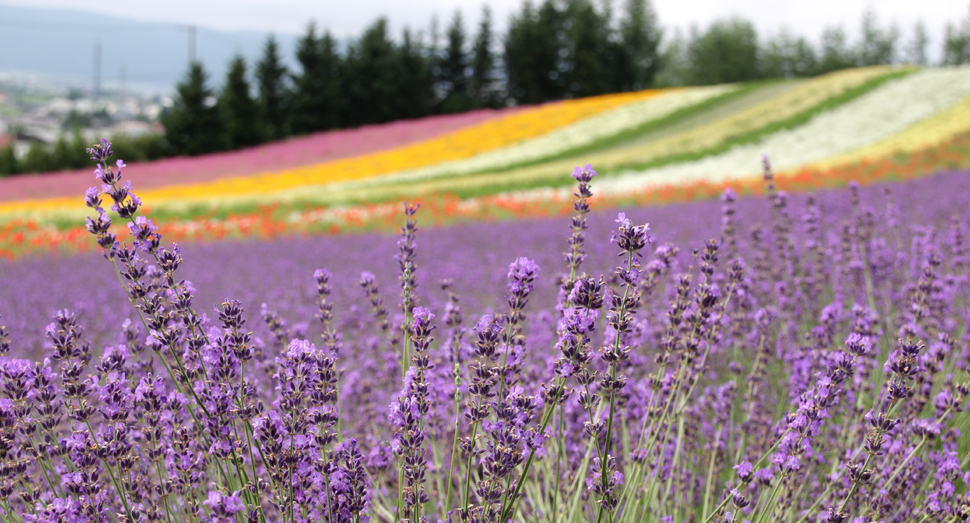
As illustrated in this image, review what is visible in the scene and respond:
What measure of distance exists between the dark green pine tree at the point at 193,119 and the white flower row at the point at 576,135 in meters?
13.6

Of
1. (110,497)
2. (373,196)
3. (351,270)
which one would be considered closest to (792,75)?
(373,196)

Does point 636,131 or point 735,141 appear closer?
point 735,141

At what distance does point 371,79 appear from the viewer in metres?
36.4

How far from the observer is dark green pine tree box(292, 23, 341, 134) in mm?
34344

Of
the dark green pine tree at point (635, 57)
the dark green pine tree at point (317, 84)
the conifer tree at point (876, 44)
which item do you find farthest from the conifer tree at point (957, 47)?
the dark green pine tree at point (317, 84)

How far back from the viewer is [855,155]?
16.1 meters

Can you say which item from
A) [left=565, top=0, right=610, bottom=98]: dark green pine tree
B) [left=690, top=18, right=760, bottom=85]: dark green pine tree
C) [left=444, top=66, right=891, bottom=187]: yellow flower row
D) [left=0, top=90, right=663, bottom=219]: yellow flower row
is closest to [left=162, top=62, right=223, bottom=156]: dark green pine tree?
[left=0, top=90, right=663, bottom=219]: yellow flower row

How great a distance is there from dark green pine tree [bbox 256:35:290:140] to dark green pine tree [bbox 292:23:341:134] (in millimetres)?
616

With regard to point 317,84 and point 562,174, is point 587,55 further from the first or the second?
point 562,174

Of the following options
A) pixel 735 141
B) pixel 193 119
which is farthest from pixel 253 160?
pixel 735 141

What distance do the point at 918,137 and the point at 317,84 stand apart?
91.7 feet

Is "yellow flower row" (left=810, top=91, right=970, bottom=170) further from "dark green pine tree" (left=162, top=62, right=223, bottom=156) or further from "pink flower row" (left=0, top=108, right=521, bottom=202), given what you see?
"dark green pine tree" (left=162, top=62, right=223, bottom=156)

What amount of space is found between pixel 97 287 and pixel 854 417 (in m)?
7.01

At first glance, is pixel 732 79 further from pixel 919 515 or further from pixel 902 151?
pixel 919 515
